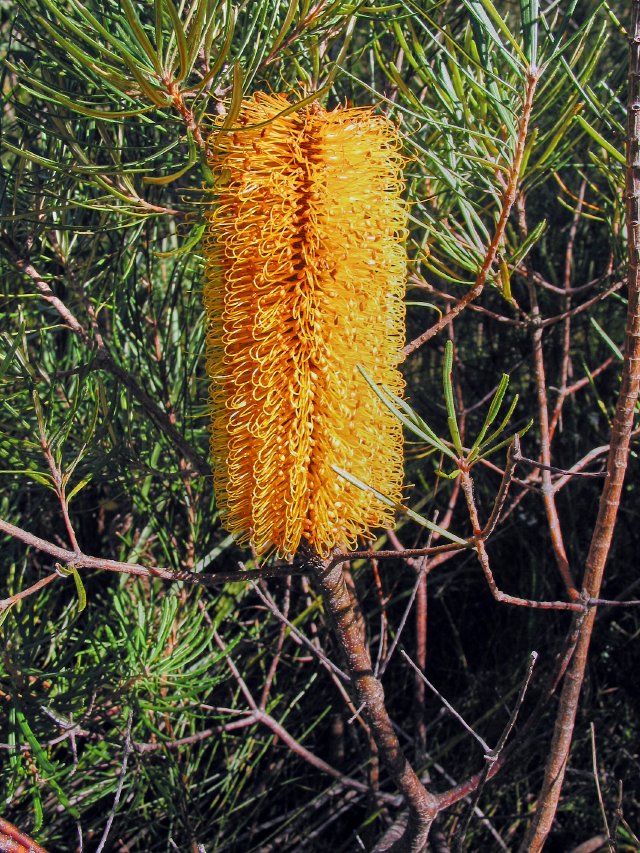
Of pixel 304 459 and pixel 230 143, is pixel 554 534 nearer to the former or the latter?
pixel 304 459

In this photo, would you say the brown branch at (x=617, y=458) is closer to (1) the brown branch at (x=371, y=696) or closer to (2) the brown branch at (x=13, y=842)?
(1) the brown branch at (x=371, y=696)

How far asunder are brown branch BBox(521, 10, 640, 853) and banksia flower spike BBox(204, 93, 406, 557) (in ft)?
0.59

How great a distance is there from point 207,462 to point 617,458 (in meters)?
Answer: 0.56

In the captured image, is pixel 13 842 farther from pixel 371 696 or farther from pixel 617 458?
pixel 617 458

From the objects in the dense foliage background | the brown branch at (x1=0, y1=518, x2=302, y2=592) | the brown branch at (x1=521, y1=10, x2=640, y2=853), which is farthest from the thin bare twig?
the brown branch at (x1=521, y1=10, x2=640, y2=853)

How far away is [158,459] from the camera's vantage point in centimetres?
112

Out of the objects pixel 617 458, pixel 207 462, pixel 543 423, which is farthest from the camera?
pixel 207 462

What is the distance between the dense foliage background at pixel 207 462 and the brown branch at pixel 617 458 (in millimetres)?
47

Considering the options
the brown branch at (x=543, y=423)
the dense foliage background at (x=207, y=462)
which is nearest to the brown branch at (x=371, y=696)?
the dense foliage background at (x=207, y=462)

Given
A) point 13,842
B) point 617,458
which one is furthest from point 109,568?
point 617,458

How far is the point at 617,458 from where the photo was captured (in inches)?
26.3

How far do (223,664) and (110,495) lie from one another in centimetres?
37

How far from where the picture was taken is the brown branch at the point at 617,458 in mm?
562

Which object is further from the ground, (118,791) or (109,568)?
(109,568)
